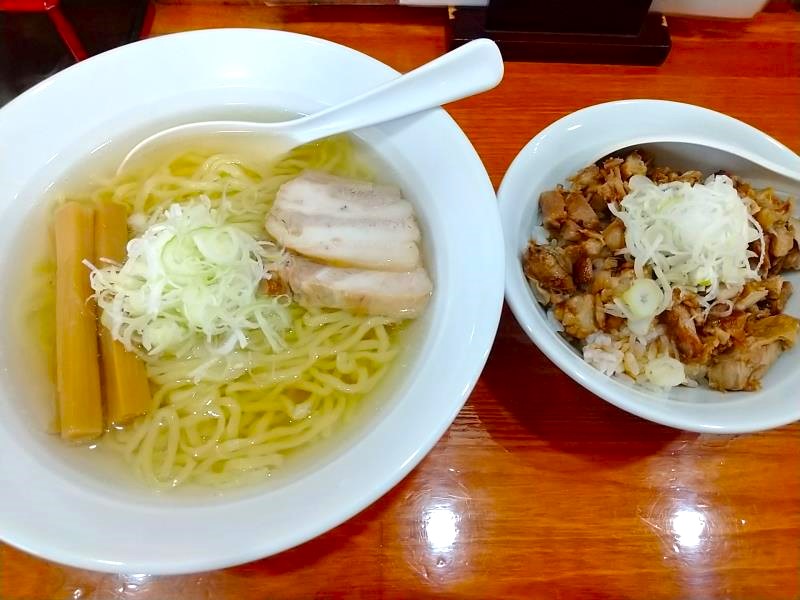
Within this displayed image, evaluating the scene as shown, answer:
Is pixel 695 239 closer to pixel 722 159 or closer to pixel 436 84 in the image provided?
pixel 722 159

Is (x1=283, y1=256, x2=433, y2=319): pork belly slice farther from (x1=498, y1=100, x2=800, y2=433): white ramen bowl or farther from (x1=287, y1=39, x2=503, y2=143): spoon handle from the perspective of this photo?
(x1=287, y1=39, x2=503, y2=143): spoon handle

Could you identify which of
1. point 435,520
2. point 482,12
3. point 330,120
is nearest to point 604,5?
point 482,12

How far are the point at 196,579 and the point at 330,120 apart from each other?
0.89m

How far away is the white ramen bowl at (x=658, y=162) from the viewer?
3.34 feet

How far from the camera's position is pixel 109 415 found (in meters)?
1.08

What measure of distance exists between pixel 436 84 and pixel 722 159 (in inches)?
25.5

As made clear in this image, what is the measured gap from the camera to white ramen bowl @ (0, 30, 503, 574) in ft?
2.70

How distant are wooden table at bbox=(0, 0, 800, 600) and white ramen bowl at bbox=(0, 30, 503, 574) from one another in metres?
0.20

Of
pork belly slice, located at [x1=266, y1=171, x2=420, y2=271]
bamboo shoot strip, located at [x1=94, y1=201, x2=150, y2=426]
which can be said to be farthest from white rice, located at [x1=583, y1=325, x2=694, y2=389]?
bamboo shoot strip, located at [x1=94, y1=201, x2=150, y2=426]

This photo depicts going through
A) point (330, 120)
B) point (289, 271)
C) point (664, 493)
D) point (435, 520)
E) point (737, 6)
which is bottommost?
point (664, 493)

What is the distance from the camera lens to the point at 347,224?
4.00 feet

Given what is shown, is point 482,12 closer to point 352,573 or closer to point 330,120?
point 330,120

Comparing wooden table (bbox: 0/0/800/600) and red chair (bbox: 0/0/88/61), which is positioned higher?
red chair (bbox: 0/0/88/61)

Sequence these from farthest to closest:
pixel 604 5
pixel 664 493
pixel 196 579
Result: pixel 604 5 → pixel 664 493 → pixel 196 579
